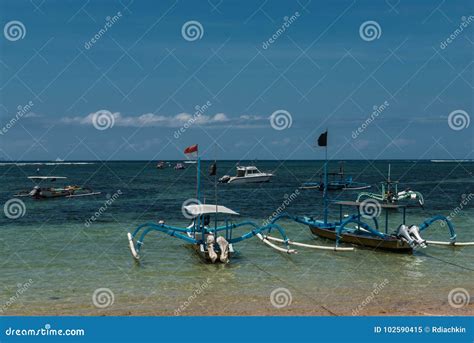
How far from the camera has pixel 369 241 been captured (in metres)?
26.3

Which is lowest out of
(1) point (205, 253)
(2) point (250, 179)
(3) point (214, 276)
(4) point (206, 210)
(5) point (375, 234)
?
(3) point (214, 276)

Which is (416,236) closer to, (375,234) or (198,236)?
(375,234)

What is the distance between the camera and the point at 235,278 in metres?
20.8

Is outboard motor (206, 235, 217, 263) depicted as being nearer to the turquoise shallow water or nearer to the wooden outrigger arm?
the wooden outrigger arm

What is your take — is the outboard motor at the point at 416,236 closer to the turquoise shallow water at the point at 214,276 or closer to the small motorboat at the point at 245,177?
the turquoise shallow water at the point at 214,276

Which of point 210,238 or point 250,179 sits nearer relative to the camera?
point 210,238

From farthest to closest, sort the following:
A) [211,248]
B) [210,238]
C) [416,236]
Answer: [416,236], [210,238], [211,248]

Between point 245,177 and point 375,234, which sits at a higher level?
point 245,177

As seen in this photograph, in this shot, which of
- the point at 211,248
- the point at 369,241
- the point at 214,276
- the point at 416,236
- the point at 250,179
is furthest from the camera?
the point at 250,179

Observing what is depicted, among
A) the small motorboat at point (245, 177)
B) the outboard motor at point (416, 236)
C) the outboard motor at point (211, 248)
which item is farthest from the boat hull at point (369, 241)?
the small motorboat at point (245, 177)

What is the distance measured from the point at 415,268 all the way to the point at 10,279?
15238 mm

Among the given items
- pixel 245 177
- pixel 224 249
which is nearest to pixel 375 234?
pixel 224 249

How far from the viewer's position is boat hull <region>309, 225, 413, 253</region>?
25.0m

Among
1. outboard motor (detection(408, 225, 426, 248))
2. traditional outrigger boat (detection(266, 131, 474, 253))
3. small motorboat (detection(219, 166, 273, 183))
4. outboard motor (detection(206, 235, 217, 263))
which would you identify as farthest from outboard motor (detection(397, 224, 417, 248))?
small motorboat (detection(219, 166, 273, 183))
